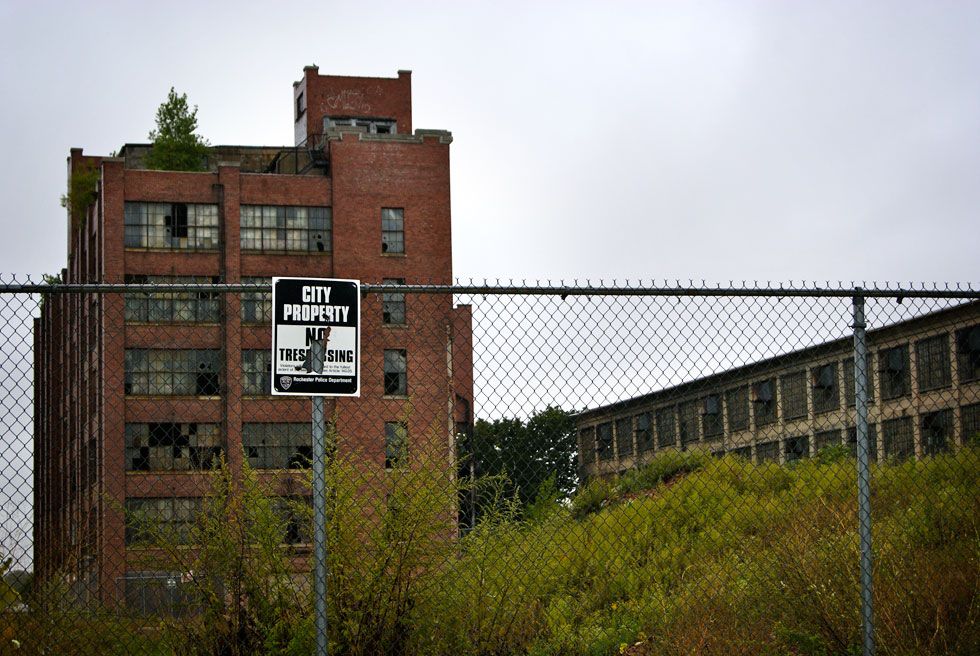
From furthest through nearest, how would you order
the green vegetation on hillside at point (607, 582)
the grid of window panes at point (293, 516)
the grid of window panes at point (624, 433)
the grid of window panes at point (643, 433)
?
the grid of window panes at point (643, 433)
the grid of window panes at point (624, 433)
the grid of window panes at point (293, 516)
the green vegetation on hillside at point (607, 582)

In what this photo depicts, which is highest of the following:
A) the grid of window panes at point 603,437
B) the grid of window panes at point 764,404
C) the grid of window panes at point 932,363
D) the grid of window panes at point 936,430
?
the grid of window panes at point 932,363

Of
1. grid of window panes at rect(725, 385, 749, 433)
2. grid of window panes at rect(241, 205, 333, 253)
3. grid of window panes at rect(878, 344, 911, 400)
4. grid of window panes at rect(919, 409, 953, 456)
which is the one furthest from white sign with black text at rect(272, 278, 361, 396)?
grid of window panes at rect(241, 205, 333, 253)

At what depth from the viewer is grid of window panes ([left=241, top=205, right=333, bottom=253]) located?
192 ft

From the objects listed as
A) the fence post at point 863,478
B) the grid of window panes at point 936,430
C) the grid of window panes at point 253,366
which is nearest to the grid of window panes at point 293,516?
the fence post at point 863,478

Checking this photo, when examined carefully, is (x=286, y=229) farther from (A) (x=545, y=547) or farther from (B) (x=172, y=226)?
(A) (x=545, y=547)

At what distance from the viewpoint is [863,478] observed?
8.39 meters

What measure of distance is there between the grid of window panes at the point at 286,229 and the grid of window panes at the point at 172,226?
5.21 ft

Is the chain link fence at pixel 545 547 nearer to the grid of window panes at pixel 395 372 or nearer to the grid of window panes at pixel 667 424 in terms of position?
the grid of window panes at pixel 667 424

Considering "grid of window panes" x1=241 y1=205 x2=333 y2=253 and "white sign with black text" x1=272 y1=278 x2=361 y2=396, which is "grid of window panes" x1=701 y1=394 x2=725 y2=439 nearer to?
"white sign with black text" x1=272 y1=278 x2=361 y2=396

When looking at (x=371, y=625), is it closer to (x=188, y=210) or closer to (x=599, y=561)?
(x=599, y=561)

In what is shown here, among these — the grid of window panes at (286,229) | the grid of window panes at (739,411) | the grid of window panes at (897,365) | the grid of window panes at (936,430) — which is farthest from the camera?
the grid of window panes at (286,229)

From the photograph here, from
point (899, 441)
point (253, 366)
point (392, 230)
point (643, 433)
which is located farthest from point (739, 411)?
point (392, 230)

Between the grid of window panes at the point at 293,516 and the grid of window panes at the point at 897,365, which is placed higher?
the grid of window panes at the point at 897,365

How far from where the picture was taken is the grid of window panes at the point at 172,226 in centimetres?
5731
